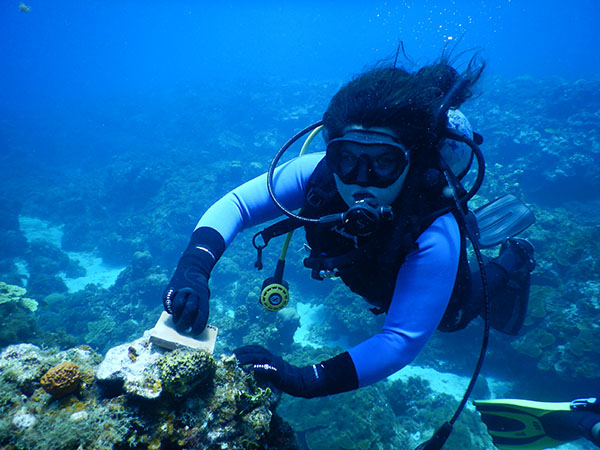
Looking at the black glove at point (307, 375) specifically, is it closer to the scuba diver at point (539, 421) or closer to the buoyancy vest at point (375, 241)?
the buoyancy vest at point (375, 241)

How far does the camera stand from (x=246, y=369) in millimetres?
2006

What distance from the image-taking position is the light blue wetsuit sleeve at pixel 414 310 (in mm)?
1859

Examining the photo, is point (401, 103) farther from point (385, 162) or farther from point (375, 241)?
point (375, 241)

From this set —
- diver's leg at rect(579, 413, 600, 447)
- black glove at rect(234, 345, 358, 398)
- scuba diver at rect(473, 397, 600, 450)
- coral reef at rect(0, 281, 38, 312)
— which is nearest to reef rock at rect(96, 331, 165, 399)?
black glove at rect(234, 345, 358, 398)

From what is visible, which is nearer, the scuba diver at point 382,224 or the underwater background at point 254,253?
the scuba diver at point 382,224

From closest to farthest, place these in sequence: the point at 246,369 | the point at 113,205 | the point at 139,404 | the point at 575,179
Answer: the point at 139,404
the point at 246,369
the point at 575,179
the point at 113,205

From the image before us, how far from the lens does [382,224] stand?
2104 mm

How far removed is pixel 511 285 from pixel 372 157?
10.9 ft

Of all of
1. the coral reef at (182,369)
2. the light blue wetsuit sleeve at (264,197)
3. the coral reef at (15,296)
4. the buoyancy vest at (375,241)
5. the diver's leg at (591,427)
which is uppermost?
the coral reef at (15,296)

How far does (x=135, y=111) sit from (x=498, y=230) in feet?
153

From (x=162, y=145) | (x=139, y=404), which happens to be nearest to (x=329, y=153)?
(x=139, y=404)

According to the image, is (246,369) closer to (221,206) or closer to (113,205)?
(221,206)

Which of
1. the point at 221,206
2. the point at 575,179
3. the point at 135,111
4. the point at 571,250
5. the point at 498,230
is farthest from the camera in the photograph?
the point at 135,111

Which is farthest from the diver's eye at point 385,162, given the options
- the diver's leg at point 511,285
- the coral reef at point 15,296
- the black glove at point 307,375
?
the coral reef at point 15,296
